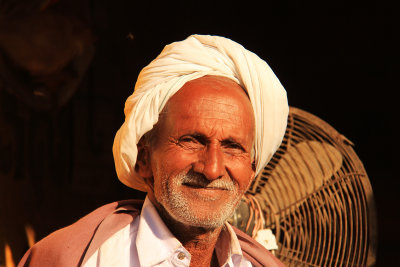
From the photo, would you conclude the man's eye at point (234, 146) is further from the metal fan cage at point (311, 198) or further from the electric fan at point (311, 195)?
the metal fan cage at point (311, 198)

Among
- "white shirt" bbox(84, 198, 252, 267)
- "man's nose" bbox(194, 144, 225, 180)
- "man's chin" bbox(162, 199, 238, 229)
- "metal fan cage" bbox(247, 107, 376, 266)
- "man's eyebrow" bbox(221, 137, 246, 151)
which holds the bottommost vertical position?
"metal fan cage" bbox(247, 107, 376, 266)

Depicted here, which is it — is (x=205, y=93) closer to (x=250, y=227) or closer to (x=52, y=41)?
(x=250, y=227)

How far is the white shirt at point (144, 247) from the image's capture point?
1992 millimetres

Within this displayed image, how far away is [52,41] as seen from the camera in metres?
3.51

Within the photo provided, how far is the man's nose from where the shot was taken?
6.49 ft

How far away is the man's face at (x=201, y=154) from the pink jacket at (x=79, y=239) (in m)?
0.15

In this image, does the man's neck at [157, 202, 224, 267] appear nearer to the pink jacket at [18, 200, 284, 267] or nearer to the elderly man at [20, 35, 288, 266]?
the elderly man at [20, 35, 288, 266]

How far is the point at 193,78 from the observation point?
2.12m

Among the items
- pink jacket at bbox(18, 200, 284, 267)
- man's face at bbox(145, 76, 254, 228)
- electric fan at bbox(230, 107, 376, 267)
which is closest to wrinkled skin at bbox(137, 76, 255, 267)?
man's face at bbox(145, 76, 254, 228)

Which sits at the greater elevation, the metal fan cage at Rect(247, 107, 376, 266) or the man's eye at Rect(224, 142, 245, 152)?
the man's eye at Rect(224, 142, 245, 152)

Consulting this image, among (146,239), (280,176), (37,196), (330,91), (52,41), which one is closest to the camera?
(146,239)

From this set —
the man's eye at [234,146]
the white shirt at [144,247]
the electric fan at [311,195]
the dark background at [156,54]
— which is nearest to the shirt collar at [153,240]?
the white shirt at [144,247]

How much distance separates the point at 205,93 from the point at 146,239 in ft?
1.69

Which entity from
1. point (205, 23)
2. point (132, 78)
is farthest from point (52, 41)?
point (205, 23)
